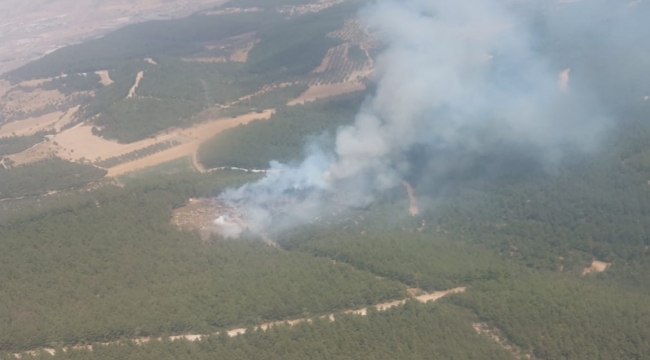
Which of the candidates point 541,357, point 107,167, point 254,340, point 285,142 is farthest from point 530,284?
point 107,167

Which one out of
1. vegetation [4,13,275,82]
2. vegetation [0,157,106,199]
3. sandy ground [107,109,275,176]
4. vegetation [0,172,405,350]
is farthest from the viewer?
vegetation [4,13,275,82]

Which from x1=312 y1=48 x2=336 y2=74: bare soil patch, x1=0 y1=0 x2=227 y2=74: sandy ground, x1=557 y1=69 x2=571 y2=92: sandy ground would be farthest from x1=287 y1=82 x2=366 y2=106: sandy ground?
x1=0 y1=0 x2=227 y2=74: sandy ground

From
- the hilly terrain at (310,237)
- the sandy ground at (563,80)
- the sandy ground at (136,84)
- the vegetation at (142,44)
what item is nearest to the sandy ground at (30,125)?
the hilly terrain at (310,237)

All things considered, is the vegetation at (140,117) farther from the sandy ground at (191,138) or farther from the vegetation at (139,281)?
the vegetation at (139,281)

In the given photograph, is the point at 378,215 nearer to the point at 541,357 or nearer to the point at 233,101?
the point at 541,357

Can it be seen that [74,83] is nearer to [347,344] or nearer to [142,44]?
[142,44]

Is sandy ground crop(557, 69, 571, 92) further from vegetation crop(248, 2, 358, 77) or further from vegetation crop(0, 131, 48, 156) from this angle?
vegetation crop(0, 131, 48, 156)
